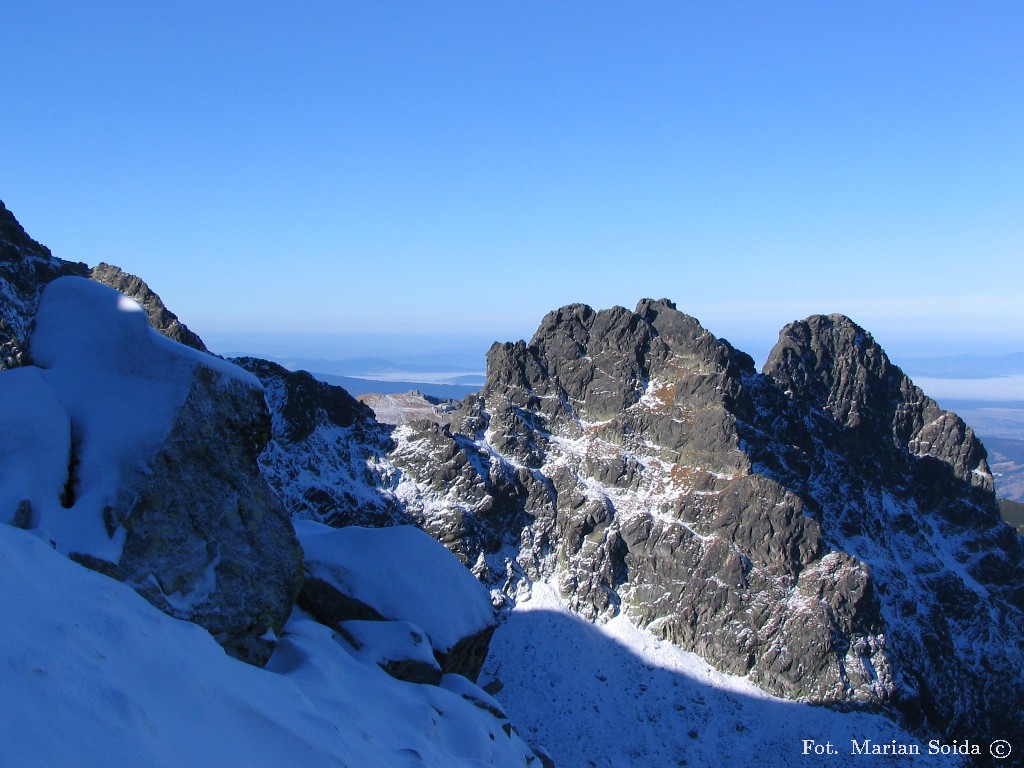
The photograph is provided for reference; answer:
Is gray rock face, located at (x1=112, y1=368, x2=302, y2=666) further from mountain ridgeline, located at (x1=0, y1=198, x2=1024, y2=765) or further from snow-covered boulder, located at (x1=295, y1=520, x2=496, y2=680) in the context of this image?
mountain ridgeline, located at (x1=0, y1=198, x2=1024, y2=765)

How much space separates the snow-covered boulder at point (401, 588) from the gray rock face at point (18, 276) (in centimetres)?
2702

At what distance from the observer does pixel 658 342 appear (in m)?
57.3

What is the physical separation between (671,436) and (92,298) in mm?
44579

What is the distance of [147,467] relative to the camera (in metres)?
11.9

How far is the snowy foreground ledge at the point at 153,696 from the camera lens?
7.52 m

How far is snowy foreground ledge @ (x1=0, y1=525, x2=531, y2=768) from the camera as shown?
752 cm

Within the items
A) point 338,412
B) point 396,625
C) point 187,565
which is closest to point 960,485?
point 338,412

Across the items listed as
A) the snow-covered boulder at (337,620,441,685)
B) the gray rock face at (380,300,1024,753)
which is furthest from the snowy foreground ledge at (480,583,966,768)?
the snow-covered boulder at (337,620,441,685)

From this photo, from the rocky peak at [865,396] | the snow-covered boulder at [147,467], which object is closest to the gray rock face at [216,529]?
the snow-covered boulder at [147,467]

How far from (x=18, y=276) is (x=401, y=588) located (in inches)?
1440

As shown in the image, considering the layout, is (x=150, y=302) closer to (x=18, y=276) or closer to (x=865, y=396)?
(x=18, y=276)

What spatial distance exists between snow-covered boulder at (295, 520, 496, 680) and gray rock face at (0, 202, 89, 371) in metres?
27.0

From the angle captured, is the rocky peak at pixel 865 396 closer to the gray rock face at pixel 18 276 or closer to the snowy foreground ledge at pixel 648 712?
the snowy foreground ledge at pixel 648 712

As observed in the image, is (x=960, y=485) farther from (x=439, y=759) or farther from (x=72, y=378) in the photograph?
(x=72, y=378)
